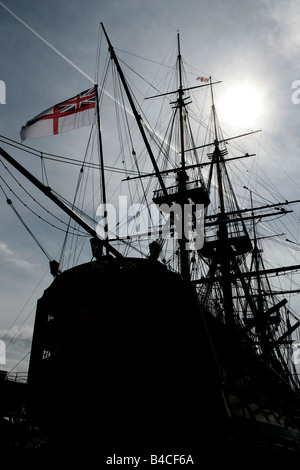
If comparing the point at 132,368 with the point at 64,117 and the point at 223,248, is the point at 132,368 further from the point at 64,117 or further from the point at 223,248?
the point at 223,248

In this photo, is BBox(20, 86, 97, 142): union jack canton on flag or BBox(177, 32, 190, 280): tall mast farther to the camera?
BBox(177, 32, 190, 280): tall mast

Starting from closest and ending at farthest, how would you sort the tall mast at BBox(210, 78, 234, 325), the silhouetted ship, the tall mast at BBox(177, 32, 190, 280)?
the silhouetted ship < the tall mast at BBox(177, 32, 190, 280) < the tall mast at BBox(210, 78, 234, 325)

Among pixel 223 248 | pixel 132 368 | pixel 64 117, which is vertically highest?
pixel 223 248

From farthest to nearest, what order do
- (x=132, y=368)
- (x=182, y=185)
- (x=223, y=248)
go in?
(x=223, y=248), (x=182, y=185), (x=132, y=368)

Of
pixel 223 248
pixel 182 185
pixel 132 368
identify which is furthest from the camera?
pixel 223 248

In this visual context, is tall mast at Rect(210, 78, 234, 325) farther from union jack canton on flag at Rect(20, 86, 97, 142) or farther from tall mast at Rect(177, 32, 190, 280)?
union jack canton on flag at Rect(20, 86, 97, 142)

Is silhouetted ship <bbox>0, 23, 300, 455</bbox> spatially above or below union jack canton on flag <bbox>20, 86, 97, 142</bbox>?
below

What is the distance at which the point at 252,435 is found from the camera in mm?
7461

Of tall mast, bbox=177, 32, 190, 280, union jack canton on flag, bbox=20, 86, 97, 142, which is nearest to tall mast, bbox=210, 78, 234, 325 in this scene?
tall mast, bbox=177, 32, 190, 280

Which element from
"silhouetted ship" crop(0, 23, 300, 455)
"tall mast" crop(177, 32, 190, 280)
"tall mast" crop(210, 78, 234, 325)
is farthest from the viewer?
"tall mast" crop(210, 78, 234, 325)

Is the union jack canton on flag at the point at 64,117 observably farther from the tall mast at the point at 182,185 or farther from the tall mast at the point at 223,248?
the tall mast at the point at 223,248

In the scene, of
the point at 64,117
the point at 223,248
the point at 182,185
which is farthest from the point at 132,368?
the point at 223,248
